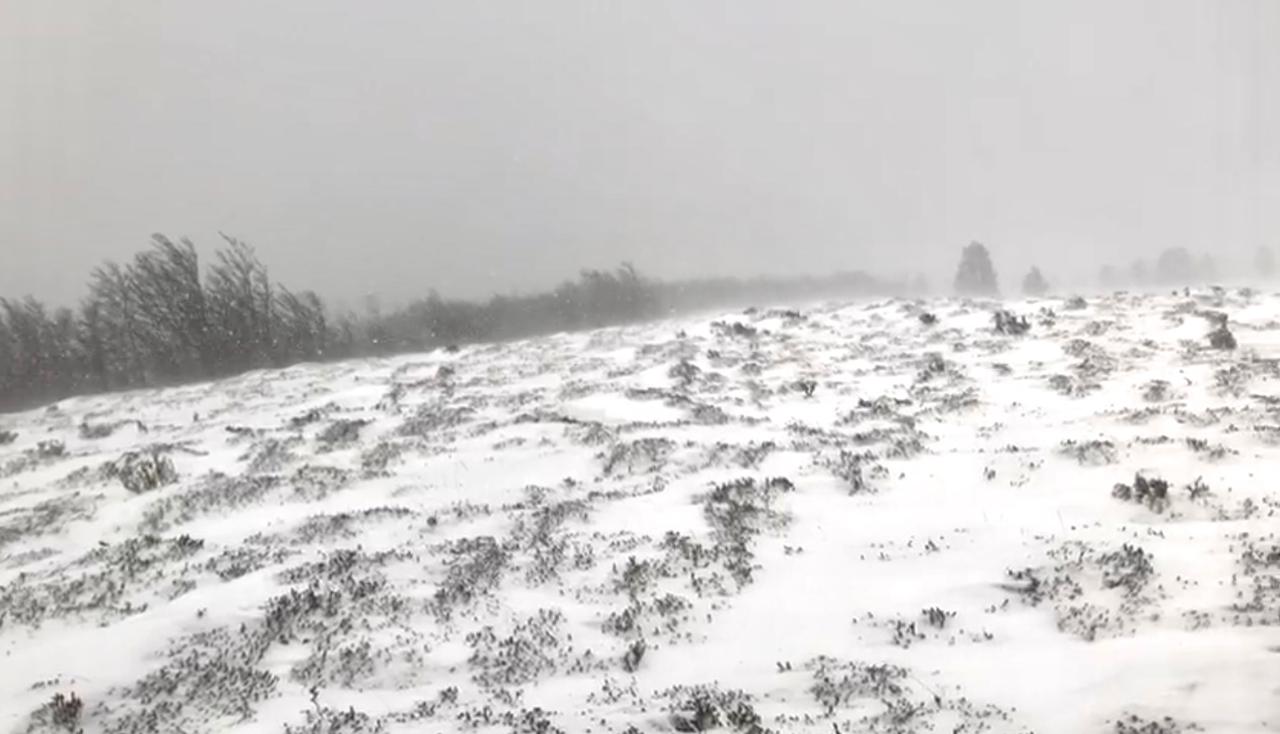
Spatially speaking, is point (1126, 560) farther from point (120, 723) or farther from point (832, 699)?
point (120, 723)

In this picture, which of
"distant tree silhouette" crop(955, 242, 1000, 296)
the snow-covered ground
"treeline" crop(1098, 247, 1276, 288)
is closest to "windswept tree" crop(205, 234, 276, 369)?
the snow-covered ground

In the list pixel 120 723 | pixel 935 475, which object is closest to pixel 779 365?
pixel 935 475

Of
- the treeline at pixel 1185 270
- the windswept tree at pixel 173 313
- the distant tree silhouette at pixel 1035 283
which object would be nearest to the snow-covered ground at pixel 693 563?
the windswept tree at pixel 173 313

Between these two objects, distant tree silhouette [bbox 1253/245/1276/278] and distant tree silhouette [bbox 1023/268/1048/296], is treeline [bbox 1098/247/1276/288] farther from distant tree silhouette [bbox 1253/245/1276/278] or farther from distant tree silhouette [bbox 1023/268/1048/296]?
distant tree silhouette [bbox 1023/268/1048/296]

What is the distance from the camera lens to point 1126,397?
43.9ft

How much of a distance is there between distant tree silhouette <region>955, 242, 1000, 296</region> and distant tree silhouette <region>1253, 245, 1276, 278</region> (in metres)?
28.8

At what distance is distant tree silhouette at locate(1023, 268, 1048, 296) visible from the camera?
65500mm

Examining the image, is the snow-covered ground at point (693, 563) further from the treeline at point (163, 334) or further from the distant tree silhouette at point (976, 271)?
the distant tree silhouette at point (976, 271)

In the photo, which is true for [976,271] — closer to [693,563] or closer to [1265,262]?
[1265,262]

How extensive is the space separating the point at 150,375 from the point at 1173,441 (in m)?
39.4

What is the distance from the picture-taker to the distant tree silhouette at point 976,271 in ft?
205

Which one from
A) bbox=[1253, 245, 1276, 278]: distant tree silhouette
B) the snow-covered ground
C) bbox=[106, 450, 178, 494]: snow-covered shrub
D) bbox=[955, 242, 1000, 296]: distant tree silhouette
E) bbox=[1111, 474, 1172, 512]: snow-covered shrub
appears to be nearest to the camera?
the snow-covered ground

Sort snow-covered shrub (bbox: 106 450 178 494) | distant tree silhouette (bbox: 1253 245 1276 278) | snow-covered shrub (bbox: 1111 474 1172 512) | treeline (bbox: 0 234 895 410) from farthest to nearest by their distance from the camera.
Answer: distant tree silhouette (bbox: 1253 245 1276 278) → treeline (bbox: 0 234 895 410) → snow-covered shrub (bbox: 106 450 178 494) → snow-covered shrub (bbox: 1111 474 1172 512)

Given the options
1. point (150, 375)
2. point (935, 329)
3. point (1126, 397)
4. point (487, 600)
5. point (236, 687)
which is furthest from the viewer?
point (150, 375)
